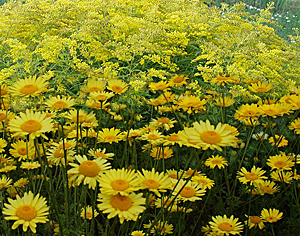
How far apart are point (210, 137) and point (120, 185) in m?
0.26

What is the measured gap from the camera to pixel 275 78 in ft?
8.62

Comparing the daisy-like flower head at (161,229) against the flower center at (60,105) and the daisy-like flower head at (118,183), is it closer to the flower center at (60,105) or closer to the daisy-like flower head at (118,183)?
the daisy-like flower head at (118,183)

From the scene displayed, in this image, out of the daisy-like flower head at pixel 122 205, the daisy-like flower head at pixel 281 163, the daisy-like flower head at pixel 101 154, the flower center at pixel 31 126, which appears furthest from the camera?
the daisy-like flower head at pixel 281 163

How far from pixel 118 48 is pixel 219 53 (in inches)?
30.5

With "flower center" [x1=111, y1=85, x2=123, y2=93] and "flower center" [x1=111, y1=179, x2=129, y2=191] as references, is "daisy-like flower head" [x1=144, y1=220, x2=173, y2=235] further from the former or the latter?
"flower center" [x1=111, y1=85, x2=123, y2=93]

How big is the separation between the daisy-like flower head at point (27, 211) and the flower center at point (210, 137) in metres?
0.44

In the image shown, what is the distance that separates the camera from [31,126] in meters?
0.90

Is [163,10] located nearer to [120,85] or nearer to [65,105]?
[120,85]

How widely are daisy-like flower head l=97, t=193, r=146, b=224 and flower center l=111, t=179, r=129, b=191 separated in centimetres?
2

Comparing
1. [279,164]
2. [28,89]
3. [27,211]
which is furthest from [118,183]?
[279,164]

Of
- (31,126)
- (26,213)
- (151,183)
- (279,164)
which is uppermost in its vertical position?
(279,164)

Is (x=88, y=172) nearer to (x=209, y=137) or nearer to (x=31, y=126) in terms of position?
(x=31, y=126)

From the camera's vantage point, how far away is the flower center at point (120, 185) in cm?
81

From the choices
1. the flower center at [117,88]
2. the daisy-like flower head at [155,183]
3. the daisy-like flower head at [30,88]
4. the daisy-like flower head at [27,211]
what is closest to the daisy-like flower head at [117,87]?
the flower center at [117,88]
